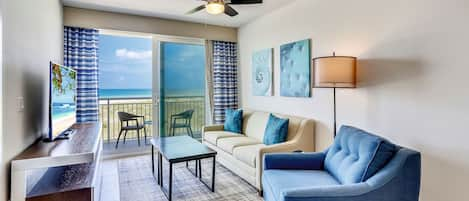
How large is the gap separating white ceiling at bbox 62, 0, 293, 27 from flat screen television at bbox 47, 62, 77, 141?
148cm

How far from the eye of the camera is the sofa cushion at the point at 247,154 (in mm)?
2982

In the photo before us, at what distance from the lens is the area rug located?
113 inches

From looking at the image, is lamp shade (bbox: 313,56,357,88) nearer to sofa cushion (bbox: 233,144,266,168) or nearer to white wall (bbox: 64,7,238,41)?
sofa cushion (bbox: 233,144,266,168)

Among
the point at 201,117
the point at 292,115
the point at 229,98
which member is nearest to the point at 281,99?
the point at 292,115

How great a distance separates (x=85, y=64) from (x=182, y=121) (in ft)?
6.35

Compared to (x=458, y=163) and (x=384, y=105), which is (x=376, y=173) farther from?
(x=384, y=105)

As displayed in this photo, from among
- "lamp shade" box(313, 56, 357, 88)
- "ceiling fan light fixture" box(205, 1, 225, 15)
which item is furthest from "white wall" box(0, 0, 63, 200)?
"lamp shade" box(313, 56, 357, 88)

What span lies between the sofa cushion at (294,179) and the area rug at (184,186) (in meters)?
0.69

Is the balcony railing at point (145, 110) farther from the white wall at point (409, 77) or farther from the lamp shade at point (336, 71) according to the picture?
the lamp shade at point (336, 71)

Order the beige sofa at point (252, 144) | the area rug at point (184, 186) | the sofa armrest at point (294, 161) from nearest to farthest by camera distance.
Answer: the sofa armrest at point (294, 161), the area rug at point (184, 186), the beige sofa at point (252, 144)

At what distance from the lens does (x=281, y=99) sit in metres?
4.09

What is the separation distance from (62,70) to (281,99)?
2927 millimetres

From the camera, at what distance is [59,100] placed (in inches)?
97.3

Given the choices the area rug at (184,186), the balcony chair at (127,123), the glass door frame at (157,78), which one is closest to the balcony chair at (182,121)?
the glass door frame at (157,78)
